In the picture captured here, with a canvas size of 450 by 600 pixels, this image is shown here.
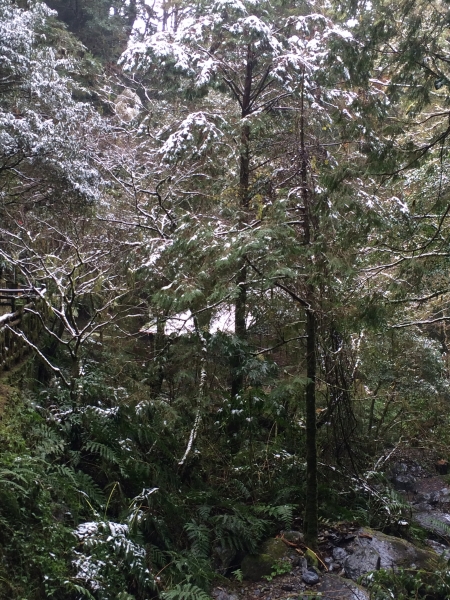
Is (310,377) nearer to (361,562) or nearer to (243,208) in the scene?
(361,562)

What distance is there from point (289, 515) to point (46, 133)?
8.89 meters

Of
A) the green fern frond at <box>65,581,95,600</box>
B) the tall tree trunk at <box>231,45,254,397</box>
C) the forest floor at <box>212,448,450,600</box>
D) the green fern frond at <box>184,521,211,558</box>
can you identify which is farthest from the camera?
the tall tree trunk at <box>231,45,254,397</box>

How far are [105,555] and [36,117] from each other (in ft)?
30.0

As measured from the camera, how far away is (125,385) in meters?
7.89

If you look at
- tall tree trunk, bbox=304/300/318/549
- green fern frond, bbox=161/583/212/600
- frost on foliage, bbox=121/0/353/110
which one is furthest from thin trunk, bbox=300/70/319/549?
frost on foliage, bbox=121/0/353/110

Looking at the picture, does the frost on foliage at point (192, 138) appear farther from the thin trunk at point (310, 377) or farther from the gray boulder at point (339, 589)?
the gray boulder at point (339, 589)

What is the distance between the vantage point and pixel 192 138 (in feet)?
28.8

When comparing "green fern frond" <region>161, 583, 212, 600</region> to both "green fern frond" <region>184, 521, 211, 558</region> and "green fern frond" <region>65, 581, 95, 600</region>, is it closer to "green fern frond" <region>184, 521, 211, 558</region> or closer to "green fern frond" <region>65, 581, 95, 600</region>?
"green fern frond" <region>65, 581, 95, 600</region>

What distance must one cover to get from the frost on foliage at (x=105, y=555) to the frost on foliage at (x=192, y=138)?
19.7 ft

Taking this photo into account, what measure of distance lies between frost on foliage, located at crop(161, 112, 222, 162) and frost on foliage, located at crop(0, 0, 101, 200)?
3455 mm

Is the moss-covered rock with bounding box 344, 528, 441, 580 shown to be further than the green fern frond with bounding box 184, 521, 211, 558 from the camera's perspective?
Yes

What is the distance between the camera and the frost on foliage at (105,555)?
170 inches

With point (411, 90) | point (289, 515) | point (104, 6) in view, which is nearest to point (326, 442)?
point (289, 515)

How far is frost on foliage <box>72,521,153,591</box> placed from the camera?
14.1 ft
